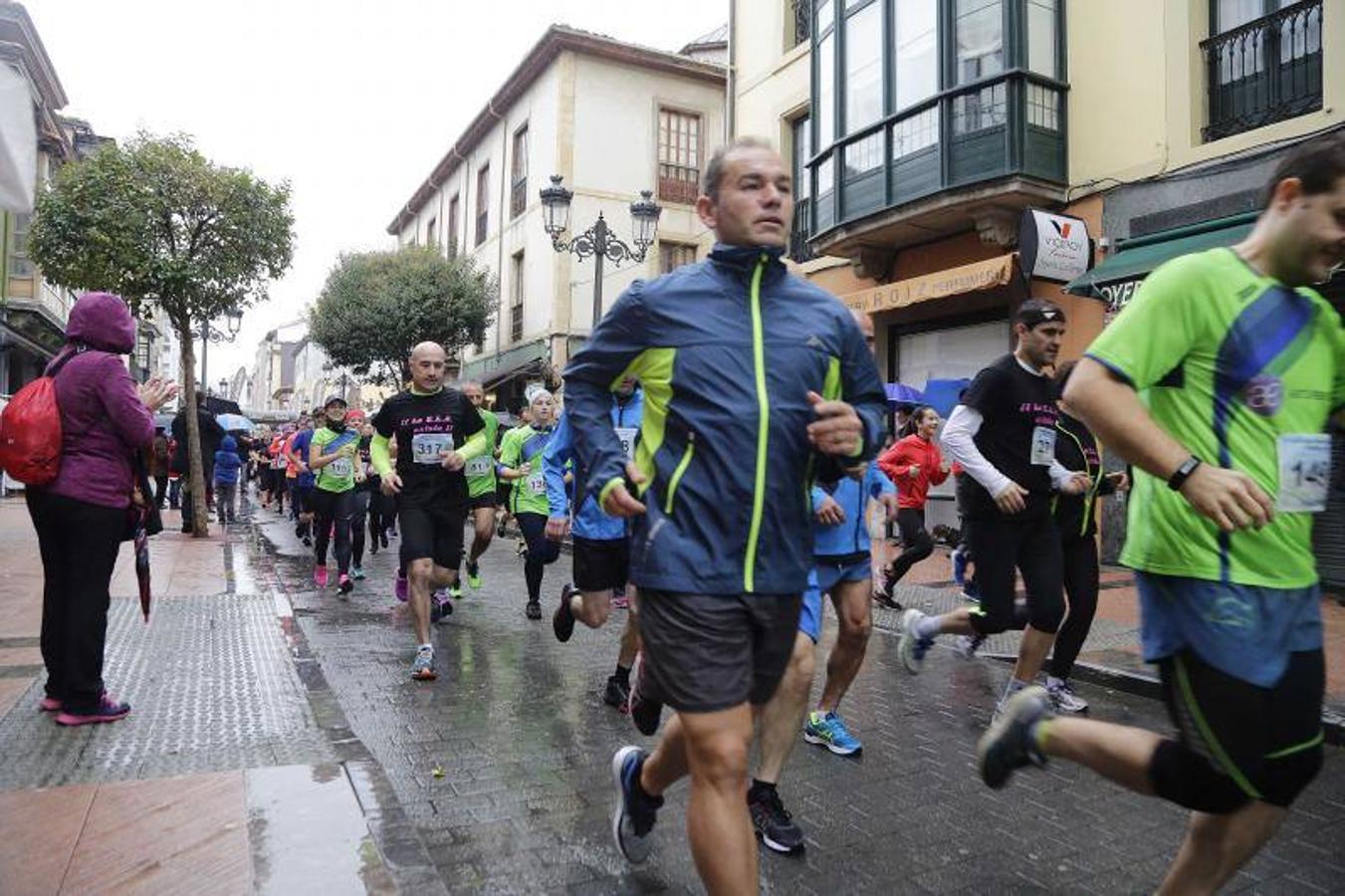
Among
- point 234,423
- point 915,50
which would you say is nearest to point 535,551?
point 915,50

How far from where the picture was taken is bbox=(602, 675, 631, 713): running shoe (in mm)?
5062

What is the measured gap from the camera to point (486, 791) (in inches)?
146

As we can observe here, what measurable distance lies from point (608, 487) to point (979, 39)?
12475mm

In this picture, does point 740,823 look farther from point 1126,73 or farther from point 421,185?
point 421,185

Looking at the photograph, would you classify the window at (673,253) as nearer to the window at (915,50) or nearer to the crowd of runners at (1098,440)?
the window at (915,50)

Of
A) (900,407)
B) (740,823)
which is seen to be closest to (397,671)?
(740,823)

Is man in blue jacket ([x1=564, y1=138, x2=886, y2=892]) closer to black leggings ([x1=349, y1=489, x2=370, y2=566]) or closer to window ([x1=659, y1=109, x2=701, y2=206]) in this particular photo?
black leggings ([x1=349, y1=489, x2=370, y2=566])

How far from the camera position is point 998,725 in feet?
8.36

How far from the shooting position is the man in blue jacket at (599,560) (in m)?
4.61

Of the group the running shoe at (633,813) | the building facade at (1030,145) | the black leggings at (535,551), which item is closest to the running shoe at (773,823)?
the running shoe at (633,813)

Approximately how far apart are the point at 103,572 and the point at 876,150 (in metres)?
12.2

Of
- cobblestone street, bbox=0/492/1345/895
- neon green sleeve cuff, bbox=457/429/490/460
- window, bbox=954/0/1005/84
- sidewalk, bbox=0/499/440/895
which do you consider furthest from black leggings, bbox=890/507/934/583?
window, bbox=954/0/1005/84

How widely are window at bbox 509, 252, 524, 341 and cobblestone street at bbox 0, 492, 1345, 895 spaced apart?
22042 millimetres

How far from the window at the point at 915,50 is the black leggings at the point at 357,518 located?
8.96 metres
